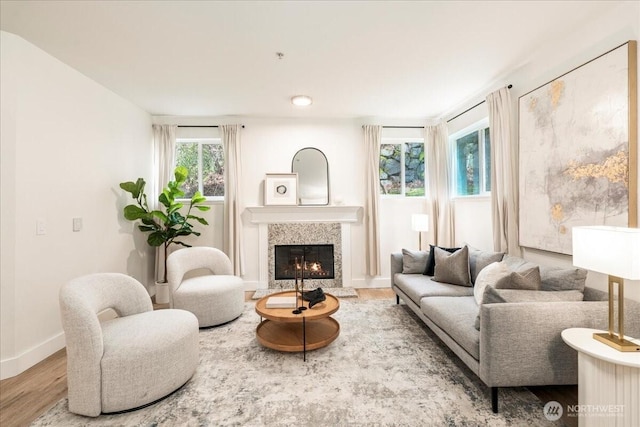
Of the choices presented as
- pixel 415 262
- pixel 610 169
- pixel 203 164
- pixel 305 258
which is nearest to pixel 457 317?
pixel 415 262

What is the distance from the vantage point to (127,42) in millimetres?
2529

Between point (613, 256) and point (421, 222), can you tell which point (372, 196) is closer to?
point (421, 222)

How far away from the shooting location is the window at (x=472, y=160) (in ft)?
12.4

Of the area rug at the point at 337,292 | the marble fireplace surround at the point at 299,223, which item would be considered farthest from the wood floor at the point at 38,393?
the marble fireplace surround at the point at 299,223

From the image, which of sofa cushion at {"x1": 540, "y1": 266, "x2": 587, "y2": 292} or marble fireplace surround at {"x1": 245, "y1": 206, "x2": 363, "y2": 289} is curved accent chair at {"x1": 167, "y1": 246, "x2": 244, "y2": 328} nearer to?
marble fireplace surround at {"x1": 245, "y1": 206, "x2": 363, "y2": 289}

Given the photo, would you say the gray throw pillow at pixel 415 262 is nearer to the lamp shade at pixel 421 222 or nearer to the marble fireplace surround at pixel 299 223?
the lamp shade at pixel 421 222

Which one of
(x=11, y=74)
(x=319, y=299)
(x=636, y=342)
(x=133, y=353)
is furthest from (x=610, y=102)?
(x=11, y=74)

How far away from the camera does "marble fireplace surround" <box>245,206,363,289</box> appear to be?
465 cm

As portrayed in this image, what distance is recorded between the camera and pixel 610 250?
147 centimetres

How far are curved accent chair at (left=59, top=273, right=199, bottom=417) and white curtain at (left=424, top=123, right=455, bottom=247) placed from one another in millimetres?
3858

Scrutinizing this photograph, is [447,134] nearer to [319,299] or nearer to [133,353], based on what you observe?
[319,299]

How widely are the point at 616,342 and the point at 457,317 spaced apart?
3.00ft

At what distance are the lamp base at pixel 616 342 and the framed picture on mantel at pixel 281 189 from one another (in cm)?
371

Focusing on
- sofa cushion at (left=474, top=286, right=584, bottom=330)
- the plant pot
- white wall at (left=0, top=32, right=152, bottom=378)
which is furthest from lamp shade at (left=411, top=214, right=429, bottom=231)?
white wall at (left=0, top=32, right=152, bottom=378)
